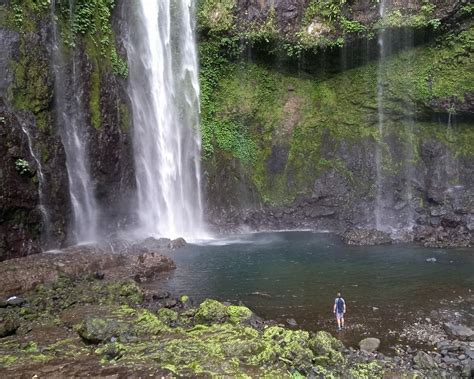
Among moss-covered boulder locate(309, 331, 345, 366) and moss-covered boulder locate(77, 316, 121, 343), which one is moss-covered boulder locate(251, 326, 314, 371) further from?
→ moss-covered boulder locate(77, 316, 121, 343)

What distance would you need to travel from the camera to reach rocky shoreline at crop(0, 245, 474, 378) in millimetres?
8766

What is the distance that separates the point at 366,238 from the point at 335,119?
892cm

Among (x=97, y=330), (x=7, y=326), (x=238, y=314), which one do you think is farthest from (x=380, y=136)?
(x=7, y=326)

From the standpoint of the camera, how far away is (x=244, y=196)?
28.2 meters

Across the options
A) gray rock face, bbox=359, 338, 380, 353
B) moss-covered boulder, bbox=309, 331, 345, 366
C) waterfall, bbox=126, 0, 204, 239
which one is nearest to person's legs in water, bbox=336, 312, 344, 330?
gray rock face, bbox=359, 338, 380, 353

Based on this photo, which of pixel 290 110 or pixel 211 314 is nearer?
pixel 211 314

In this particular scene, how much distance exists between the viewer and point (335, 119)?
28.4 metres

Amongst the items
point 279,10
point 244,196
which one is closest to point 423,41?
point 279,10

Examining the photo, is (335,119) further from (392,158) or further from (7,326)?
(7,326)

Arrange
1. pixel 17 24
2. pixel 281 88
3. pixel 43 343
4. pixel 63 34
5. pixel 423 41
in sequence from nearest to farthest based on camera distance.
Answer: pixel 43 343 → pixel 17 24 → pixel 63 34 → pixel 423 41 → pixel 281 88

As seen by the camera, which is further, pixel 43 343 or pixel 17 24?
pixel 17 24

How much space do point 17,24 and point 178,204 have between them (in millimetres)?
12507

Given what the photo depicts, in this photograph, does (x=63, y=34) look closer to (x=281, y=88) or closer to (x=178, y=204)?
(x=178, y=204)

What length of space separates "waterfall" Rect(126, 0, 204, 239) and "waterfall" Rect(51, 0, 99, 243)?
3.51 meters
